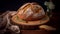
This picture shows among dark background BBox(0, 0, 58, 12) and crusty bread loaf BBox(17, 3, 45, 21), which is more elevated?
dark background BBox(0, 0, 58, 12)

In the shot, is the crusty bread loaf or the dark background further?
the dark background

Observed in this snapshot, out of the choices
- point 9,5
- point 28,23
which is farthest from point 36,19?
point 9,5

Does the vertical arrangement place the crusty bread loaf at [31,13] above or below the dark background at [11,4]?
below

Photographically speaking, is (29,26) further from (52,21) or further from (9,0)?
(9,0)

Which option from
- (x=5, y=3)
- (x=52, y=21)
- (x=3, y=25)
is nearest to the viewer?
(x=3, y=25)

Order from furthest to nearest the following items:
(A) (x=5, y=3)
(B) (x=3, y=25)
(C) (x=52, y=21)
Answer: (A) (x=5, y=3)
(C) (x=52, y=21)
(B) (x=3, y=25)

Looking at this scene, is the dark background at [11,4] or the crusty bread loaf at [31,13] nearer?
the crusty bread loaf at [31,13]

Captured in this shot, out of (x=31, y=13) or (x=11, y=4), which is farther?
(x=11, y=4)

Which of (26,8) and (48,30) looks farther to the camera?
(26,8)

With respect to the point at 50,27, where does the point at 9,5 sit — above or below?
above

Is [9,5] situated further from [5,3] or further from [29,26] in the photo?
[29,26]
